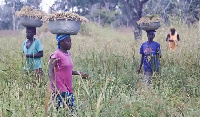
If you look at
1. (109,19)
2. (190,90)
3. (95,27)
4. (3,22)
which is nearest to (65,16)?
(190,90)

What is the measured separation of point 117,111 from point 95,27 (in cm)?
1370

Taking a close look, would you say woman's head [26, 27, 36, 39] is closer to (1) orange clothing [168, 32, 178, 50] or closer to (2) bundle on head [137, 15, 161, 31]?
(2) bundle on head [137, 15, 161, 31]

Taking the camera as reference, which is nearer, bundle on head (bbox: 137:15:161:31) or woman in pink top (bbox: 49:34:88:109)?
woman in pink top (bbox: 49:34:88:109)

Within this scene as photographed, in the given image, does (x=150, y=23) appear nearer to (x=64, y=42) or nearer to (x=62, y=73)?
(x=64, y=42)

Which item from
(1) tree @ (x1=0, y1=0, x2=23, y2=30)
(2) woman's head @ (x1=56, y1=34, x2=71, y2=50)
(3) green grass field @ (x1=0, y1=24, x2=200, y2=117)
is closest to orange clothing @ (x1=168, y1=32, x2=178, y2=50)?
(3) green grass field @ (x1=0, y1=24, x2=200, y2=117)

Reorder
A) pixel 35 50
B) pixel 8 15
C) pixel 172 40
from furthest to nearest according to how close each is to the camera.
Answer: pixel 8 15
pixel 172 40
pixel 35 50

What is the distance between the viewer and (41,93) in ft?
9.04

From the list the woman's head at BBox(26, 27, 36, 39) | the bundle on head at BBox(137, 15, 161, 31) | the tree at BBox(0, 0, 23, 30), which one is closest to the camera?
the woman's head at BBox(26, 27, 36, 39)

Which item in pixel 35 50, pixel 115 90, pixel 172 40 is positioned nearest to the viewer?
pixel 115 90

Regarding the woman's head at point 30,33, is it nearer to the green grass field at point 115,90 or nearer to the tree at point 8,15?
the green grass field at point 115,90

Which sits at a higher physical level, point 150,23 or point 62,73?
point 150,23

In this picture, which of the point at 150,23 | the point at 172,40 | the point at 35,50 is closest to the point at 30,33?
the point at 35,50

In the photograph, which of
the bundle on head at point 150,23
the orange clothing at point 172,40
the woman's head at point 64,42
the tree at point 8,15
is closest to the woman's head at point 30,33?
the woman's head at point 64,42

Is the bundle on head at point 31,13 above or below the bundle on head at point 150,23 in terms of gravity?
above
